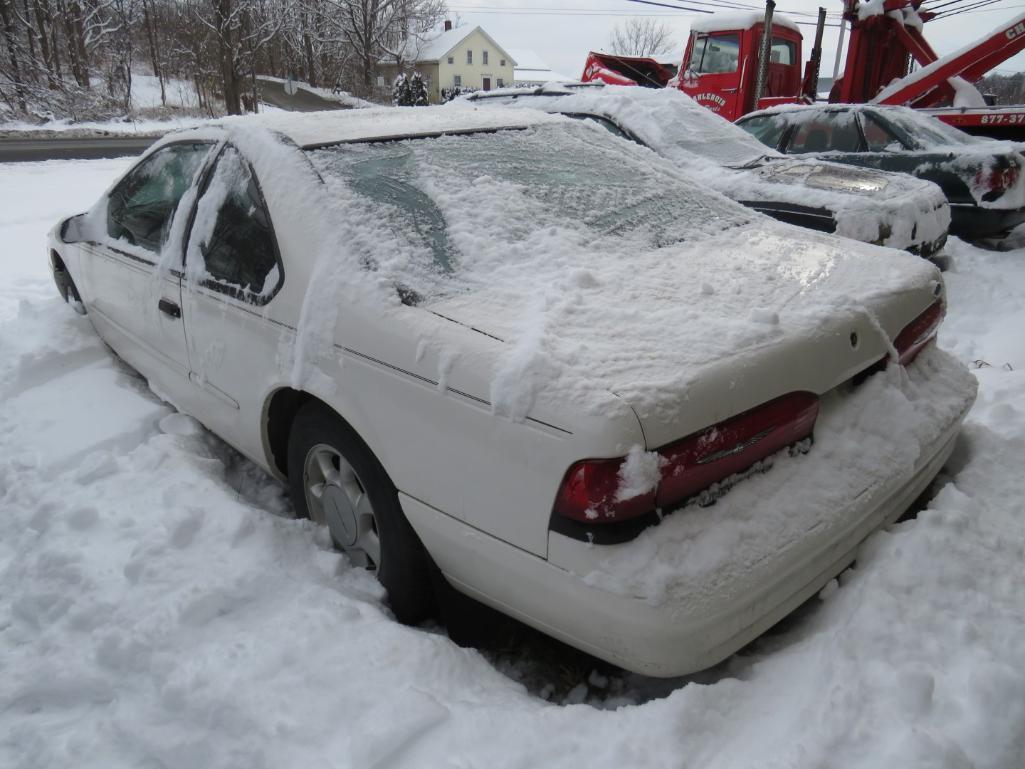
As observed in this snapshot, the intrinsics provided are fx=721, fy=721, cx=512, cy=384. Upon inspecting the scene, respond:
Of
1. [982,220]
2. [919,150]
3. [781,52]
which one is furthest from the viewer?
[781,52]

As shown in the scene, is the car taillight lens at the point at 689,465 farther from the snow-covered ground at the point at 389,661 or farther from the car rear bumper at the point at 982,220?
the car rear bumper at the point at 982,220

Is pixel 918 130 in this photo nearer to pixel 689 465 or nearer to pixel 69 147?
pixel 689 465

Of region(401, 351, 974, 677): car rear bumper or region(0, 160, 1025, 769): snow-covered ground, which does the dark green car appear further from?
region(401, 351, 974, 677): car rear bumper

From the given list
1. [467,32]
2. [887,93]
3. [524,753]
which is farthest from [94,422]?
[467,32]

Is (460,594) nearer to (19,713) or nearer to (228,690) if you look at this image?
(228,690)

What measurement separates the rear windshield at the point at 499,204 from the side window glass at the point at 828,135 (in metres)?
5.32

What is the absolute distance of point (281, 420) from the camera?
105 inches

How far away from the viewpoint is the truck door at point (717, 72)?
12.0 m

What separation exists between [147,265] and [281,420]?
1.16m

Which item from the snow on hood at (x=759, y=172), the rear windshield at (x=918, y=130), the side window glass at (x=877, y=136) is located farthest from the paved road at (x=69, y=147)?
the rear windshield at (x=918, y=130)

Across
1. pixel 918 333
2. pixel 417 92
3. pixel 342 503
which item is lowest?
pixel 342 503

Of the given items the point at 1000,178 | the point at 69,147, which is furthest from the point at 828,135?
the point at 69,147

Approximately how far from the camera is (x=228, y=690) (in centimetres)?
186

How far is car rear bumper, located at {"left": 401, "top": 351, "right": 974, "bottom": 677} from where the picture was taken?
1.64 meters
